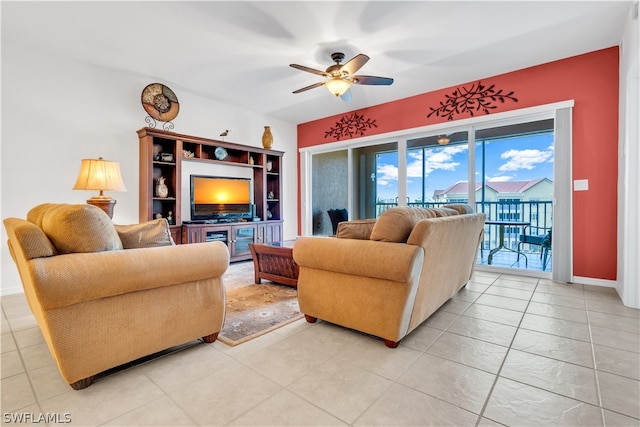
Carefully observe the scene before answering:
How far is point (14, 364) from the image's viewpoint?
1.67m

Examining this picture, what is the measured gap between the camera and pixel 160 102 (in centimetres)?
404

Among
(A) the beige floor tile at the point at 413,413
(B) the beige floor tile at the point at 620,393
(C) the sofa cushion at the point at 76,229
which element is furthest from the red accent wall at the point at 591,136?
(C) the sofa cushion at the point at 76,229

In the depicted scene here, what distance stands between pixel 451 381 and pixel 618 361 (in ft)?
3.31

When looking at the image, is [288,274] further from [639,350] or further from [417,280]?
[639,350]

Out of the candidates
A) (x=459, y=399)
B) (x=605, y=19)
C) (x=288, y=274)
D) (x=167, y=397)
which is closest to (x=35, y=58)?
(x=288, y=274)

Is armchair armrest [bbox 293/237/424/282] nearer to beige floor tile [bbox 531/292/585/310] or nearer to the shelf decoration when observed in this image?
beige floor tile [bbox 531/292/585/310]

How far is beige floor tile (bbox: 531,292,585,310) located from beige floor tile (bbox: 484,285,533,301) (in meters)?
0.06

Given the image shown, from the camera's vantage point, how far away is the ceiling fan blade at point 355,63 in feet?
8.92

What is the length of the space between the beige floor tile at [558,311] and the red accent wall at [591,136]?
3.92ft

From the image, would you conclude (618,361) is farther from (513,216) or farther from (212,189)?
(212,189)

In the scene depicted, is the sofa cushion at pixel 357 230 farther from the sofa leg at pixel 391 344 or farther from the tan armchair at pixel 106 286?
the tan armchair at pixel 106 286

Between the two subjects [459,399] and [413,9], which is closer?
[459,399]

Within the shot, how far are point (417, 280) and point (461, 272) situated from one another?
1206 millimetres

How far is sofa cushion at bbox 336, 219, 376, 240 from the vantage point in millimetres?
2039
